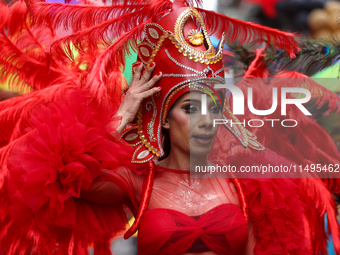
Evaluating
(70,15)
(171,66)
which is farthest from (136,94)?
(70,15)

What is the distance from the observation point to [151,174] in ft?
5.69

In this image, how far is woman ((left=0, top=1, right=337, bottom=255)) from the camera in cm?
143

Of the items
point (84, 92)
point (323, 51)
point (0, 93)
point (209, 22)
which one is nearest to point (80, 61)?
point (84, 92)

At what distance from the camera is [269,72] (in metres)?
2.69

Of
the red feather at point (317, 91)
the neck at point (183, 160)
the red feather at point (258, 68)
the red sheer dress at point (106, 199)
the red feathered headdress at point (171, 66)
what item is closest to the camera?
the red sheer dress at point (106, 199)

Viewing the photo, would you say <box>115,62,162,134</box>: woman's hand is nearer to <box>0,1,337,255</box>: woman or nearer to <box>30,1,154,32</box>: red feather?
<box>0,1,337,255</box>: woman

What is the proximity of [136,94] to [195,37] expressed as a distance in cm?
39

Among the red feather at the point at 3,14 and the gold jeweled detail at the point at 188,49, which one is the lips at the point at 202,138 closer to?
the gold jeweled detail at the point at 188,49

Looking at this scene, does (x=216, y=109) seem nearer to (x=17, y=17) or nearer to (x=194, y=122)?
(x=194, y=122)

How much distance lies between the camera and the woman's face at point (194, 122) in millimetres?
1649

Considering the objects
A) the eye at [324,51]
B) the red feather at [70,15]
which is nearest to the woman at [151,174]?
the red feather at [70,15]

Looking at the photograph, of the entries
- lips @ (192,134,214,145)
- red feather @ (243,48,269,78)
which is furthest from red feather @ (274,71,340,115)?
lips @ (192,134,214,145)

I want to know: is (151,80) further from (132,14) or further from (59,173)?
(59,173)

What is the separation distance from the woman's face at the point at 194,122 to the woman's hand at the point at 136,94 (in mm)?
144
